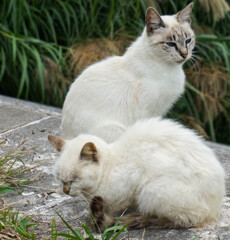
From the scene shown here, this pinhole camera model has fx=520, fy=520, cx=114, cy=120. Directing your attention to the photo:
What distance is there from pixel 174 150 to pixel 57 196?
0.86m

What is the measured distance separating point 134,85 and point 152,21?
1.56 ft

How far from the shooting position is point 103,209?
9.34 feet

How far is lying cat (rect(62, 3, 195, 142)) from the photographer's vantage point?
3547 millimetres

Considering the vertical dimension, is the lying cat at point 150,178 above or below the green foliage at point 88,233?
above

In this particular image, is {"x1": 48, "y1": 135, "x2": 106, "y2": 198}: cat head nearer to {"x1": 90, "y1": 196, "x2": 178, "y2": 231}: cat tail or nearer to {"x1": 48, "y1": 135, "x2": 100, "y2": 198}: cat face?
{"x1": 48, "y1": 135, "x2": 100, "y2": 198}: cat face

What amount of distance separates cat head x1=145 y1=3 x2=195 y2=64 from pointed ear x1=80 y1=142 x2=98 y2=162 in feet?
3.74

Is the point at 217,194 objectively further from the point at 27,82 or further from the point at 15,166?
the point at 27,82

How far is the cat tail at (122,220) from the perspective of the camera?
110 inches

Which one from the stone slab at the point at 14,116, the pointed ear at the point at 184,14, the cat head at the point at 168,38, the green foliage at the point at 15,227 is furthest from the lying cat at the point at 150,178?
the stone slab at the point at 14,116

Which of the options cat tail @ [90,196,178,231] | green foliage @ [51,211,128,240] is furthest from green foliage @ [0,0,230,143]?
green foliage @ [51,211,128,240]

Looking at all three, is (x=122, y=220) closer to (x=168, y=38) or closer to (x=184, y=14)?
(x=168, y=38)

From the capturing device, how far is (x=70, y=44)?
626 centimetres

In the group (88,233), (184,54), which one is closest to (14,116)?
(184,54)

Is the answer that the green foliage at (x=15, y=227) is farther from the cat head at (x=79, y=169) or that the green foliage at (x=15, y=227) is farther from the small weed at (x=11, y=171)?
the small weed at (x=11, y=171)
